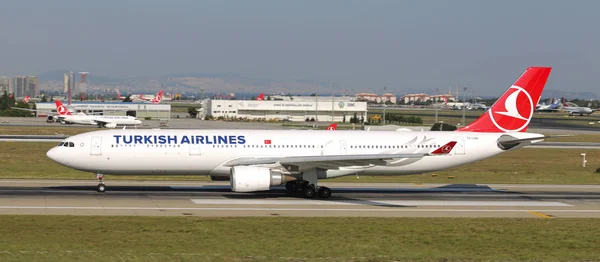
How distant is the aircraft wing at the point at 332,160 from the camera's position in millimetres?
35594

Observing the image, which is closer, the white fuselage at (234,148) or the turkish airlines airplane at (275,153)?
the turkish airlines airplane at (275,153)

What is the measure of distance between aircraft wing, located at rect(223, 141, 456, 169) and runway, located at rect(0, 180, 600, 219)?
166 centimetres

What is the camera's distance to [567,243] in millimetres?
24844

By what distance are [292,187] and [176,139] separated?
6230 mm

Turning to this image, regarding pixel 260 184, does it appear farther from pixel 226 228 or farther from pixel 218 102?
pixel 218 102

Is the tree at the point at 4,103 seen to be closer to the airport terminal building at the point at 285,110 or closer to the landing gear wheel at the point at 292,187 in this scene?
the airport terminal building at the point at 285,110

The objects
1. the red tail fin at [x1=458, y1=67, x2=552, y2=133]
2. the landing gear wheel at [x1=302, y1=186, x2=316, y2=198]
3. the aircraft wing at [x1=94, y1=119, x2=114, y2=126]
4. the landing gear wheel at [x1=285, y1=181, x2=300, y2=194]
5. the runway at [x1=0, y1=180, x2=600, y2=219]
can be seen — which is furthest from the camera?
the aircraft wing at [x1=94, y1=119, x2=114, y2=126]

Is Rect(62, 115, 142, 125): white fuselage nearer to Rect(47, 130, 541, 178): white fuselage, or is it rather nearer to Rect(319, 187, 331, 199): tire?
Rect(47, 130, 541, 178): white fuselage

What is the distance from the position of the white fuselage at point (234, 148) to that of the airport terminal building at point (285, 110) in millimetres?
122041

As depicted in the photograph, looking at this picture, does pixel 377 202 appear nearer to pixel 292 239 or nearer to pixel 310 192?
pixel 310 192

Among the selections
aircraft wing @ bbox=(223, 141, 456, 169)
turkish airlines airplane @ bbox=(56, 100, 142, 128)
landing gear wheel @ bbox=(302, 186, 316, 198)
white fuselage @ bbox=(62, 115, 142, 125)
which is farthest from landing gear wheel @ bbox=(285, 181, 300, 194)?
white fuselage @ bbox=(62, 115, 142, 125)

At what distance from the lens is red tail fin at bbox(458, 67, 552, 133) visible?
41.3 m

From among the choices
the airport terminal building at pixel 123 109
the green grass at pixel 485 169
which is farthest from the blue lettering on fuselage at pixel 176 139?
the airport terminal building at pixel 123 109

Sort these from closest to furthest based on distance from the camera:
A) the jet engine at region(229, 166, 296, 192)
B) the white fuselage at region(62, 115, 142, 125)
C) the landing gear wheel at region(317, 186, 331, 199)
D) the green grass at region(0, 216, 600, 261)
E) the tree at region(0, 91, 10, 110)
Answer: the green grass at region(0, 216, 600, 261), the jet engine at region(229, 166, 296, 192), the landing gear wheel at region(317, 186, 331, 199), the white fuselage at region(62, 115, 142, 125), the tree at region(0, 91, 10, 110)
